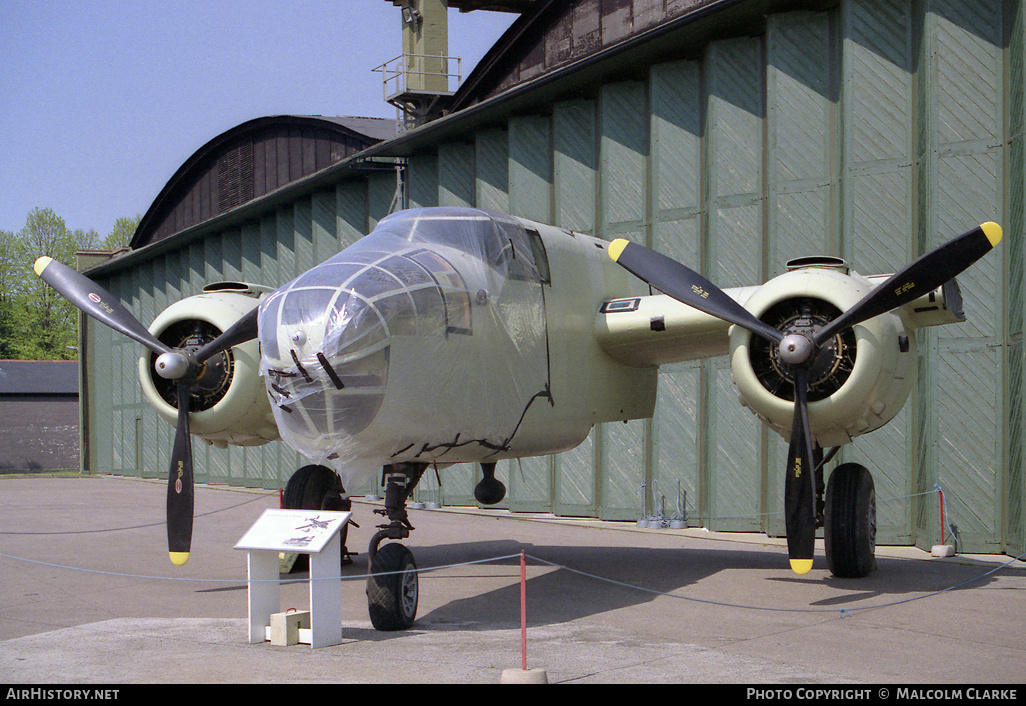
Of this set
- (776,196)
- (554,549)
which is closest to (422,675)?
(554,549)

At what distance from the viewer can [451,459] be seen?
10102 mm

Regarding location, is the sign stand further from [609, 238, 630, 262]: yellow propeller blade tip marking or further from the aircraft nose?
[609, 238, 630, 262]: yellow propeller blade tip marking

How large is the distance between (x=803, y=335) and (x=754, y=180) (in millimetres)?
7846

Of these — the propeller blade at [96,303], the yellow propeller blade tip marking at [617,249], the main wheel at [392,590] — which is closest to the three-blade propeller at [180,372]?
the propeller blade at [96,303]

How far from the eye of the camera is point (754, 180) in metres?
17.8

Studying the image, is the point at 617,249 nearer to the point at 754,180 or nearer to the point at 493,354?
the point at 493,354

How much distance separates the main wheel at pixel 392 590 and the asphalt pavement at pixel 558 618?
15cm

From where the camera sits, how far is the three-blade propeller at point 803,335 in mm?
10164

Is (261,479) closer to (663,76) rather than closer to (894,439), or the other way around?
(663,76)

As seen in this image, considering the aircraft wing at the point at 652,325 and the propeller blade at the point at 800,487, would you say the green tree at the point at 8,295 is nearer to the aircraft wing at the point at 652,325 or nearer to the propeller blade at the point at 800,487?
the aircraft wing at the point at 652,325

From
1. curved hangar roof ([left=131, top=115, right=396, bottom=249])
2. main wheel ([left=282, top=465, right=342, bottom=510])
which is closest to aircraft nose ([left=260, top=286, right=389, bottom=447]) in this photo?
main wheel ([left=282, top=465, right=342, bottom=510])

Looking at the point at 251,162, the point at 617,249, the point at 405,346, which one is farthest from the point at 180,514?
the point at 251,162

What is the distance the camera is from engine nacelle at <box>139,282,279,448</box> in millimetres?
12375

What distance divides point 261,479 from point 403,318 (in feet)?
74.8
